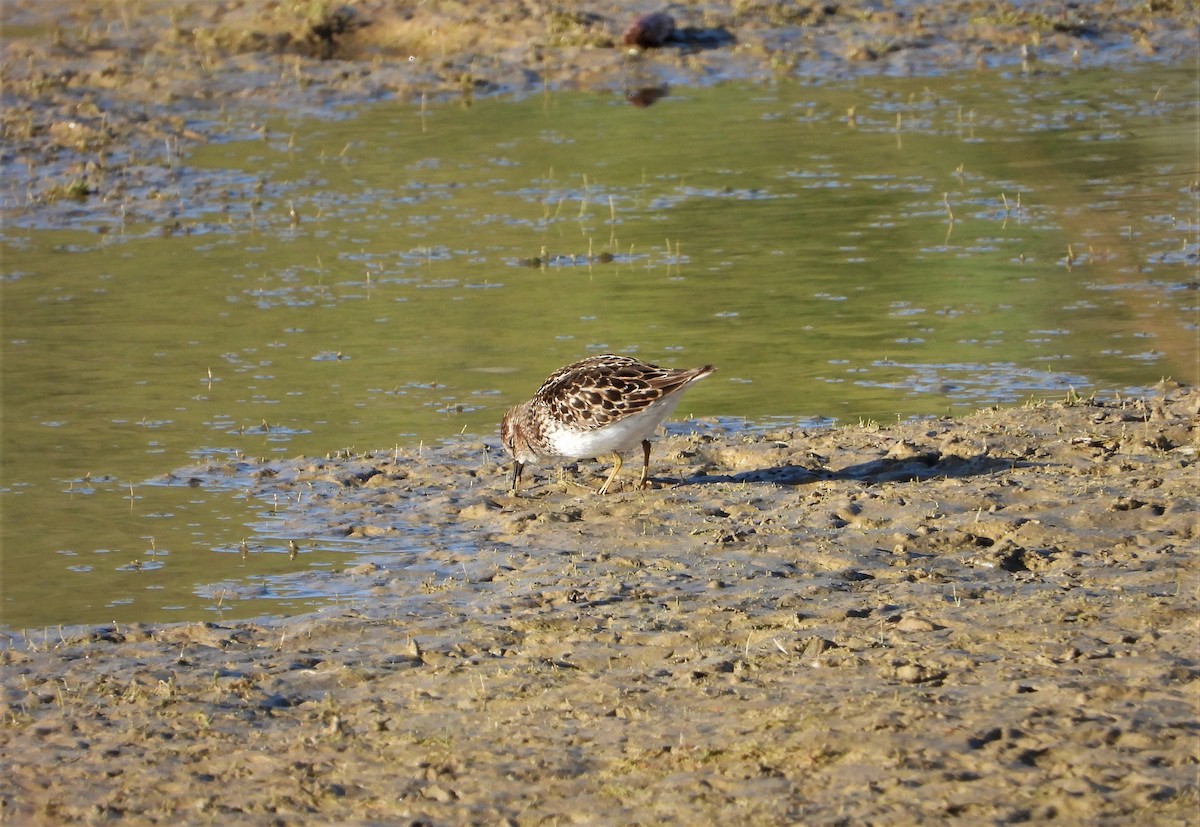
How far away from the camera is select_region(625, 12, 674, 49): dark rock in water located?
85.0ft

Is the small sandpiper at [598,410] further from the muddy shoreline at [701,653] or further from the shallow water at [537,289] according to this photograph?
the shallow water at [537,289]

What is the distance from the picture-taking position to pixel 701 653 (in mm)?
7551

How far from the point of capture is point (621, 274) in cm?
1628

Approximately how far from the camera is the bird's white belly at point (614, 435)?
994cm

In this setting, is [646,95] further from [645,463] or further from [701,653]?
[701,653]

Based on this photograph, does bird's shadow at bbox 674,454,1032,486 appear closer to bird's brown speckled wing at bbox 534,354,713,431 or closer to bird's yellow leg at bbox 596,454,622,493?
bird's yellow leg at bbox 596,454,622,493

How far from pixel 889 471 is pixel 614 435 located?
1.69 meters

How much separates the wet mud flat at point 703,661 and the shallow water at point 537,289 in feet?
3.25

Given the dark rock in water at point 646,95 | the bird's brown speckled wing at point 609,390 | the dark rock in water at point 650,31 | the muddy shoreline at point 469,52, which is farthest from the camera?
the dark rock in water at point 650,31

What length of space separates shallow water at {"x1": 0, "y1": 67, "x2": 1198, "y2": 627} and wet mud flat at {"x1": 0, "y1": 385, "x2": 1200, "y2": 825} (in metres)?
0.99

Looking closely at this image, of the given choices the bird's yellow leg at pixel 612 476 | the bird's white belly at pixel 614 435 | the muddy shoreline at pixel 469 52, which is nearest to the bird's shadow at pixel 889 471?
the bird's yellow leg at pixel 612 476

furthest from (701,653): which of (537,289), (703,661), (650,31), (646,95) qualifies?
(650,31)

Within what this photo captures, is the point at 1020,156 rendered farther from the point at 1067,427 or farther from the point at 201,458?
the point at 201,458

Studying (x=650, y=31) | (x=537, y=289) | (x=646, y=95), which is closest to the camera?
(x=537, y=289)
